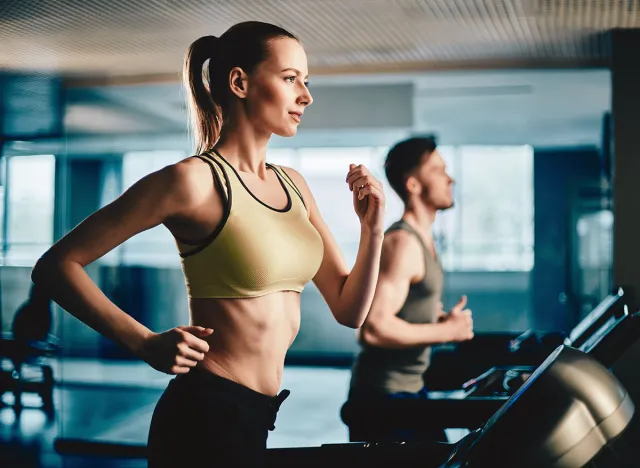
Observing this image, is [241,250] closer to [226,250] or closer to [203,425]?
[226,250]

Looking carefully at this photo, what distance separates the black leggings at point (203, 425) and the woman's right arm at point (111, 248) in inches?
4.7

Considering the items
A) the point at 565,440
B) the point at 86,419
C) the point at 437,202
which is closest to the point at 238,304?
the point at 565,440

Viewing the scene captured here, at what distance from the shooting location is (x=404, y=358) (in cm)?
231

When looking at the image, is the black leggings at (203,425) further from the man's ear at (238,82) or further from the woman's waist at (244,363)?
the man's ear at (238,82)

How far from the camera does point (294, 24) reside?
365cm

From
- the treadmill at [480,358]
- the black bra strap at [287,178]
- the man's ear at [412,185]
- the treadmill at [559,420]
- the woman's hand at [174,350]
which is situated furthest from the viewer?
the treadmill at [480,358]

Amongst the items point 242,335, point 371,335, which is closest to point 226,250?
point 242,335

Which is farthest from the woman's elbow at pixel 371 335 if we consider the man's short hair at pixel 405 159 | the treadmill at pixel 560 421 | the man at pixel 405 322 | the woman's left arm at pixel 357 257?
the treadmill at pixel 560 421

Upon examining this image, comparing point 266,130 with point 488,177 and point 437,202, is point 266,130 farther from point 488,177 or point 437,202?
point 488,177

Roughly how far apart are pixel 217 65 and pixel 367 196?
1.23ft

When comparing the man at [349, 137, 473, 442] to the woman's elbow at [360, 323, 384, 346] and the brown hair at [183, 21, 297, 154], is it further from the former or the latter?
the brown hair at [183, 21, 297, 154]

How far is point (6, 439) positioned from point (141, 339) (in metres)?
3.84

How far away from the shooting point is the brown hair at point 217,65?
1333mm

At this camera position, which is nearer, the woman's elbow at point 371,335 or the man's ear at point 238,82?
the man's ear at point 238,82
